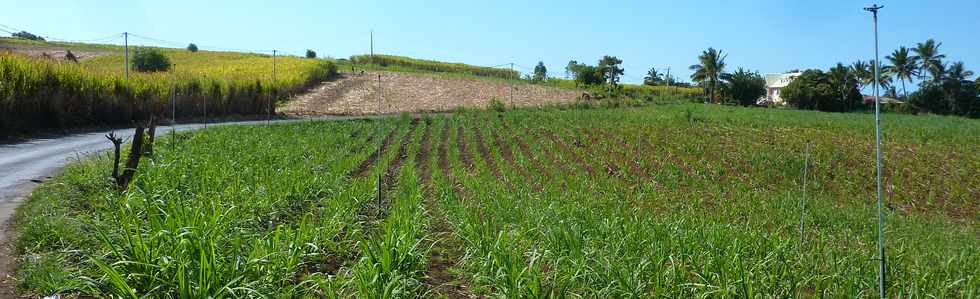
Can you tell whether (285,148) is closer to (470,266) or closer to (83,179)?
(83,179)

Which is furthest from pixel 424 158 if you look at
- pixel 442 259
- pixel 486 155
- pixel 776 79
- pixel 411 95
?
pixel 776 79

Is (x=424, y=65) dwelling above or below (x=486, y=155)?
above

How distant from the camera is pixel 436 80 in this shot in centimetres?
5400

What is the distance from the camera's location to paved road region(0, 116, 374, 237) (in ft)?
26.5

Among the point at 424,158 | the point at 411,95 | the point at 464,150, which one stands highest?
the point at 411,95

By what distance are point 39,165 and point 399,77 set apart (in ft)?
143

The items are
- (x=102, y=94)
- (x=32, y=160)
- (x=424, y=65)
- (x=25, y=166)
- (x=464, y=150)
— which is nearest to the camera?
(x=25, y=166)

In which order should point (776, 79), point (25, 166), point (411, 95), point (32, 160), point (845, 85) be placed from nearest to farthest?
1. point (25, 166)
2. point (32, 160)
3. point (411, 95)
4. point (845, 85)
5. point (776, 79)

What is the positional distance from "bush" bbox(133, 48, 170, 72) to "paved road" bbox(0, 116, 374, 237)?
110ft

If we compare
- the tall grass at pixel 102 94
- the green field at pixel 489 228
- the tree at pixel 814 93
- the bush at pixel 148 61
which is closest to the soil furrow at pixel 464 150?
the green field at pixel 489 228

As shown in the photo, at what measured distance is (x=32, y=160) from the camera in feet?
40.0

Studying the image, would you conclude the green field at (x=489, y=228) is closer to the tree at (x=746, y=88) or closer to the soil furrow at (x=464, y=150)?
the soil furrow at (x=464, y=150)

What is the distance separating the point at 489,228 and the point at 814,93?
186ft

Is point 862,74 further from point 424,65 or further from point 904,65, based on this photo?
point 424,65
